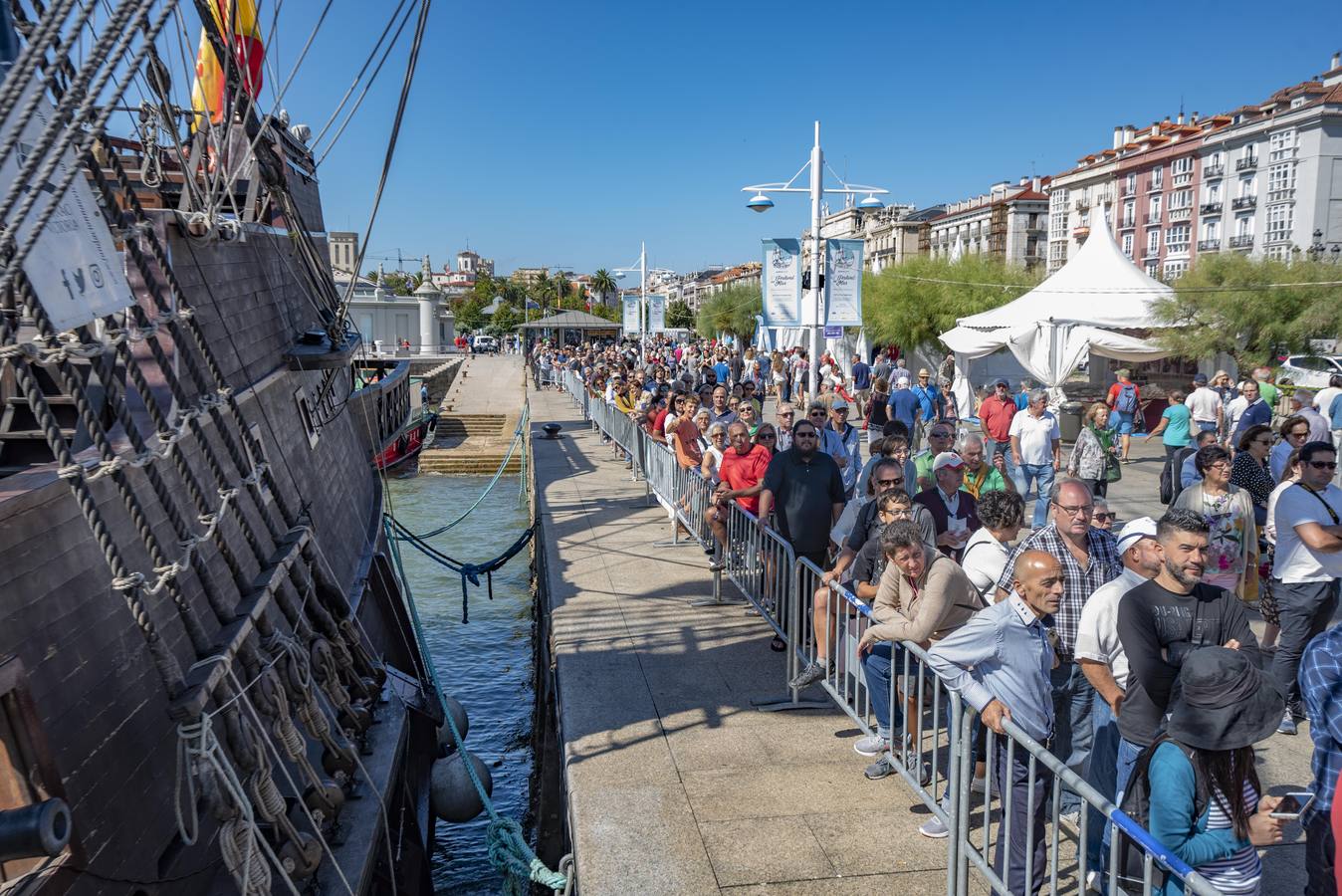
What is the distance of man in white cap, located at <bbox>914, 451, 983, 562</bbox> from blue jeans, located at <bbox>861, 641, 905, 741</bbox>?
1.41 meters

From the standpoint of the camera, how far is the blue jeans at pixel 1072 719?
453cm

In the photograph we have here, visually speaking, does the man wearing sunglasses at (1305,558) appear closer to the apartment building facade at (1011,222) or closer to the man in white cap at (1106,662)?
the man in white cap at (1106,662)

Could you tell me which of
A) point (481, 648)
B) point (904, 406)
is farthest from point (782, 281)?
point (481, 648)

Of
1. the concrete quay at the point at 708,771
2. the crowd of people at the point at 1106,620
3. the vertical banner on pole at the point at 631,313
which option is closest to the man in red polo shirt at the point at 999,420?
the crowd of people at the point at 1106,620

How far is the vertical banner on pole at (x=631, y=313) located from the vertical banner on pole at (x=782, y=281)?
74.7 ft

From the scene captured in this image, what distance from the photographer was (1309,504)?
209 inches

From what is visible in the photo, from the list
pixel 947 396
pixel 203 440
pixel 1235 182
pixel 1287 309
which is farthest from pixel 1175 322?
pixel 1235 182

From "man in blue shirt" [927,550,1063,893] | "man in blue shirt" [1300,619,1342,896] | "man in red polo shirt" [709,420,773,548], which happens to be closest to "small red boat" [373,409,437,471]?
"man in red polo shirt" [709,420,773,548]

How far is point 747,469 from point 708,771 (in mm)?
3148

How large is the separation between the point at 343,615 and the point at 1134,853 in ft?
16.2

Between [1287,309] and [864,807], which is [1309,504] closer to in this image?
[864,807]

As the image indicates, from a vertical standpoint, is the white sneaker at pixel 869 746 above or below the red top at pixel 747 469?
below

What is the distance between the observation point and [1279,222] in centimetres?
5653

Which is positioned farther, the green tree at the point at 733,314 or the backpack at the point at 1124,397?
the green tree at the point at 733,314
